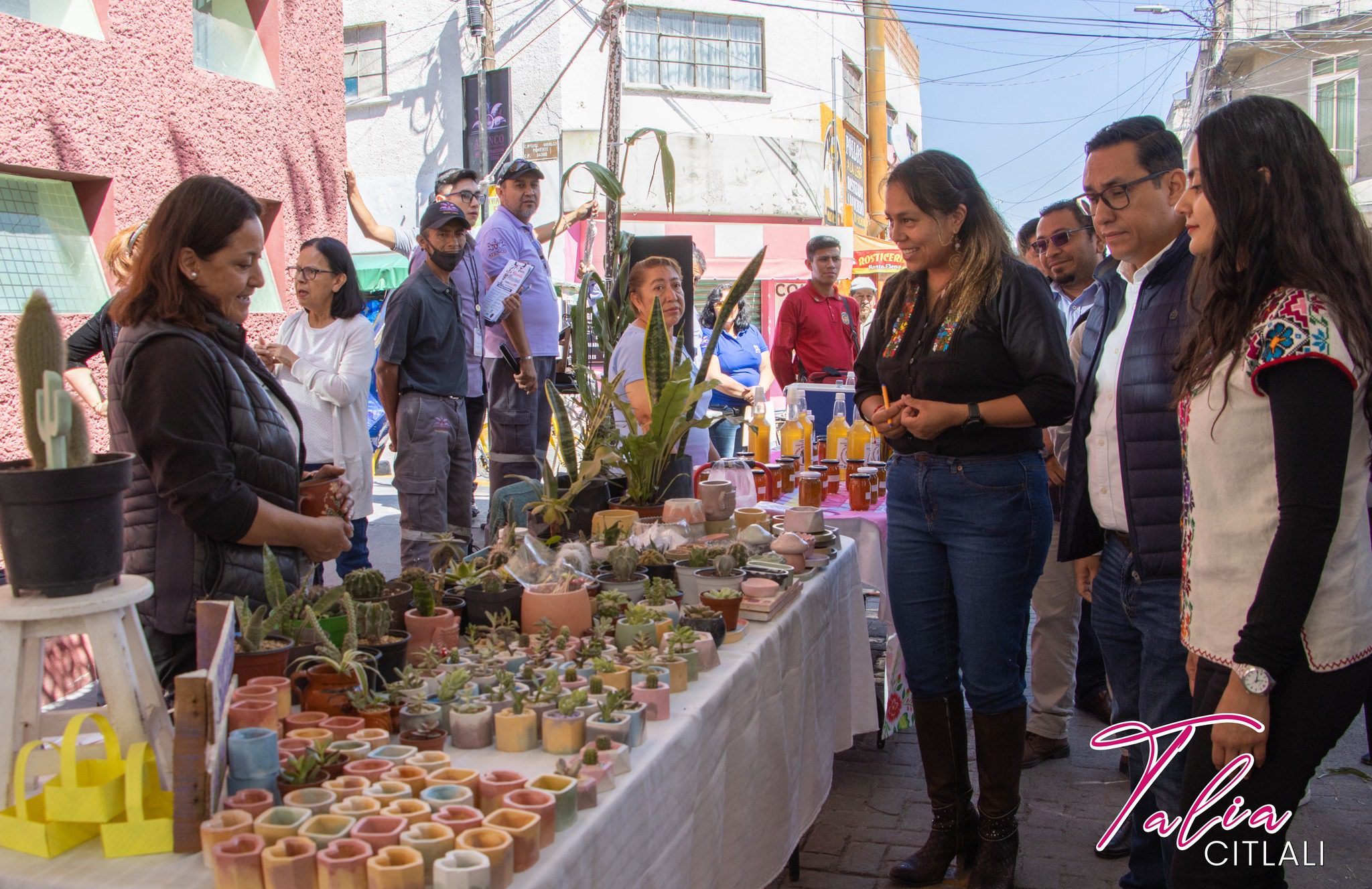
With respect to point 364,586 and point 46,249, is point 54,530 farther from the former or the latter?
point 46,249

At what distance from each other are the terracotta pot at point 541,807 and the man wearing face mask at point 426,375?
3178mm

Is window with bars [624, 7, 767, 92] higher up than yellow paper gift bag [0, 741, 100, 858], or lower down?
higher up

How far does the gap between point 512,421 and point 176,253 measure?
352 cm

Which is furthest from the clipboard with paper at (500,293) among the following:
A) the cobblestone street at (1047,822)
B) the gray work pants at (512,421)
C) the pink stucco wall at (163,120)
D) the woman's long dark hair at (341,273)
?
the cobblestone street at (1047,822)

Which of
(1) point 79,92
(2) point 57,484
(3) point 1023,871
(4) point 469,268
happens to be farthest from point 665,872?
(1) point 79,92

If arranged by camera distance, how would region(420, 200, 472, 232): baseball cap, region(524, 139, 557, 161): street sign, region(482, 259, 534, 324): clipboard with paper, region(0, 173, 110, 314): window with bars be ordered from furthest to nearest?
1. region(524, 139, 557, 161): street sign
2. region(482, 259, 534, 324): clipboard with paper
3. region(0, 173, 110, 314): window with bars
4. region(420, 200, 472, 232): baseball cap

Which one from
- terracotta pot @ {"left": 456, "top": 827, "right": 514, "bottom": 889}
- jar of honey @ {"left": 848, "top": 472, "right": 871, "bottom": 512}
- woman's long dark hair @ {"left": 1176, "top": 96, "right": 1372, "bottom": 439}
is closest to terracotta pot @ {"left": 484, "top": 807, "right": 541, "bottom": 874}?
terracotta pot @ {"left": 456, "top": 827, "right": 514, "bottom": 889}

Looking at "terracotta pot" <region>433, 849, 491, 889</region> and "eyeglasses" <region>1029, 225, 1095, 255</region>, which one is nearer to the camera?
"terracotta pot" <region>433, 849, 491, 889</region>

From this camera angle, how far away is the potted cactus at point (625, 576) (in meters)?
2.35

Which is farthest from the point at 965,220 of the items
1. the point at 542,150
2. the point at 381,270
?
the point at 542,150

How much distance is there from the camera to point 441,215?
465cm

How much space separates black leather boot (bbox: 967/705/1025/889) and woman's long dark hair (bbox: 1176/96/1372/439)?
125 centimetres

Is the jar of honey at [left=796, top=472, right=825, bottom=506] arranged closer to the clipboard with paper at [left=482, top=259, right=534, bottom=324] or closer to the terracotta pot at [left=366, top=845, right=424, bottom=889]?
the clipboard with paper at [left=482, top=259, right=534, bottom=324]

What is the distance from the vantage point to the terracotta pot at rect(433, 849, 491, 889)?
113 centimetres
